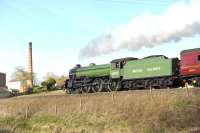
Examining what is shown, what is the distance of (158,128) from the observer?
Result: 32406 millimetres

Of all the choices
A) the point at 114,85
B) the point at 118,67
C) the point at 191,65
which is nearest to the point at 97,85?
the point at 114,85

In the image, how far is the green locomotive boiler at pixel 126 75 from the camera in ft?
152

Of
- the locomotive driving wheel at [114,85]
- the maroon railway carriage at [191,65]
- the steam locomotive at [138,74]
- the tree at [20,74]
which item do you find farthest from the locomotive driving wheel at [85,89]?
the tree at [20,74]

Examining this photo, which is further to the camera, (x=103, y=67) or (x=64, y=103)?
(x=103, y=67)

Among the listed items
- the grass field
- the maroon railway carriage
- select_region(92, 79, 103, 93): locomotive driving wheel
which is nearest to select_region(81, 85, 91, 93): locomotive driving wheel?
select_region(92, 79, 103, 93): locomotive driving wheel

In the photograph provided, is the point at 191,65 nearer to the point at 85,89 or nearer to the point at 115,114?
the point at 115,114

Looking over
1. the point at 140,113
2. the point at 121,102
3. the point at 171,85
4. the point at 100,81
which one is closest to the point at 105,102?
the point at 121,102

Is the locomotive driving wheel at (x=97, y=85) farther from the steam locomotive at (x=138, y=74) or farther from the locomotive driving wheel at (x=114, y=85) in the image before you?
the locomotive driving wheel at (x=114, y=85)

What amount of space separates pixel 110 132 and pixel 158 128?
4257 mm

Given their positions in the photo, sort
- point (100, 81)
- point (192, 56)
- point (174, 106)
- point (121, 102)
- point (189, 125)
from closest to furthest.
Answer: point (189, 125) < point (174, 106) < point (121, 102) < point (192, 56) < point (100, 81)

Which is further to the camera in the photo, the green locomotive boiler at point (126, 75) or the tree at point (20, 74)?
the tree at point (20, 74)

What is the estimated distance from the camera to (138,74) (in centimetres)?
4928

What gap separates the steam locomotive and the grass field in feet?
20.6

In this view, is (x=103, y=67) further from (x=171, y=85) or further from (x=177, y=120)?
(x=177, y=120)
